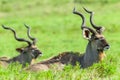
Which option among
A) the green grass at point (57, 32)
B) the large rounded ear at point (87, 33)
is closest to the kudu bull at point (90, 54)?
the large rounded ear at point (87, 33)

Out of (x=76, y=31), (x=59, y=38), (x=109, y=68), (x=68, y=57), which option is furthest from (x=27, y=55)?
(x=76, y=31)

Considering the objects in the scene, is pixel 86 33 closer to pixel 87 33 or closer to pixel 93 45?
pixel 87 33

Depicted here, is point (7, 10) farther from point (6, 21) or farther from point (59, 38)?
point (59, 38)

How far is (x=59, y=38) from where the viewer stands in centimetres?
3144

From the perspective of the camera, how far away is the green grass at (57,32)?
9164 mm

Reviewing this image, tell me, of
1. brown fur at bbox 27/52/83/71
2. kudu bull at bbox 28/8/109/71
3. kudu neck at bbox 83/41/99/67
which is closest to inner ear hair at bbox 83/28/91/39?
kudu bull at bbox 28/8/109/71

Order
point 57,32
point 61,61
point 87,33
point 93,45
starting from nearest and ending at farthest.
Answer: point 61,61 → point 93,45 → point 87,33 → point 57,32

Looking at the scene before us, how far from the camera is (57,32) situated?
3412cm

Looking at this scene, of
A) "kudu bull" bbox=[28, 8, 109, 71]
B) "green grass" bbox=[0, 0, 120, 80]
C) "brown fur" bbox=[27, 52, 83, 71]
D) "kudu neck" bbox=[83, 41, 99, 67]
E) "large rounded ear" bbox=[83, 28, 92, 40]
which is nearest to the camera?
"green grass" bbox=[0, 0, 120, 80]

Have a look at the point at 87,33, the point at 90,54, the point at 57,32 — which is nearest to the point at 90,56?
the point at 90,54

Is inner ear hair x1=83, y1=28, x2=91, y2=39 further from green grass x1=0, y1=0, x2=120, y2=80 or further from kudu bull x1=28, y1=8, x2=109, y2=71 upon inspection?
green grass x1=0, y1=0, x2=120, y2=80

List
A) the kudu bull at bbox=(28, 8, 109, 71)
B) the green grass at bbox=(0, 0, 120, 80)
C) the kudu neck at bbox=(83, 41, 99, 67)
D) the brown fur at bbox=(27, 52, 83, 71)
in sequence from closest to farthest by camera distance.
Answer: the green grass at bbox=(0, 0, 120, 80)
the brown fur at bbox=(27, 52, 83, 71)
the kudu bull at bbox=(28, 8, 109, 71)
the kudu neck at bbox=(83, 41, 99, 67)

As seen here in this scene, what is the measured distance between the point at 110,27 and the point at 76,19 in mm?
4388

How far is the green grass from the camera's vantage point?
30.1ft
